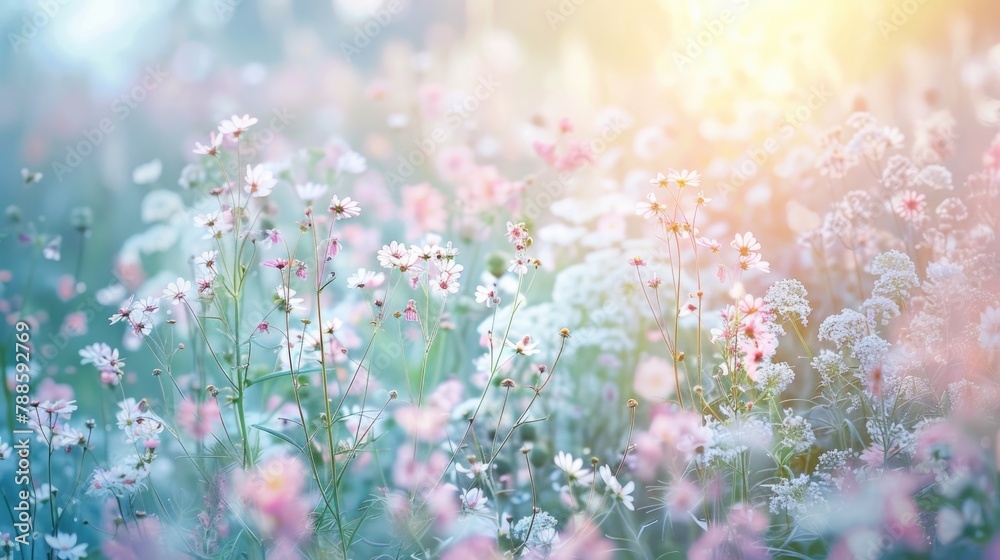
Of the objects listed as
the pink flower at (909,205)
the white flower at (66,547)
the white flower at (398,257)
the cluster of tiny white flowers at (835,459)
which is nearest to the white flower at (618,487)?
the cluster of tiny white flowers at (835,459)

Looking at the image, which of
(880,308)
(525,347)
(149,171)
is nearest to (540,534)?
(525,347)

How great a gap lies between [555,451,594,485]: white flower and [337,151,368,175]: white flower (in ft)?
2.06

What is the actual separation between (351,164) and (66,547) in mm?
817

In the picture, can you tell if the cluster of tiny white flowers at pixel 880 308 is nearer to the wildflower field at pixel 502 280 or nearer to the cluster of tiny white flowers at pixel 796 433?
the wildflower field at pixel 502 280

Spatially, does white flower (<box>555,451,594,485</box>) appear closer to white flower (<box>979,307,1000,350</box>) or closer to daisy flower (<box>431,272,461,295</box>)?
daisy flower (<box>431,272,461,295</box>)

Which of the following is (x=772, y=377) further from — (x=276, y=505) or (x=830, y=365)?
(x=276, y=505)

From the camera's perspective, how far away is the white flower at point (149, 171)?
138cm

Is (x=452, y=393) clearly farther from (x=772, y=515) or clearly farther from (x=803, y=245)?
(x=803, y=245)

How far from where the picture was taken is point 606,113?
1.34m

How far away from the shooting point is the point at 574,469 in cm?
114

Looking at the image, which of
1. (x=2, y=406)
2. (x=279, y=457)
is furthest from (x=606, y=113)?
(x=2, y=406)

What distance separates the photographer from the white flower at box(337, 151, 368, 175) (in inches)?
52.2

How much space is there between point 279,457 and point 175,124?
0.67 meters

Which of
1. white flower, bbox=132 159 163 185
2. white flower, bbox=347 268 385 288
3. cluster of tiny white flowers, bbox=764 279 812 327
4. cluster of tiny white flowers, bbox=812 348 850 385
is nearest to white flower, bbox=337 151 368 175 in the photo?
white flower, bbox=347 268 385 288
